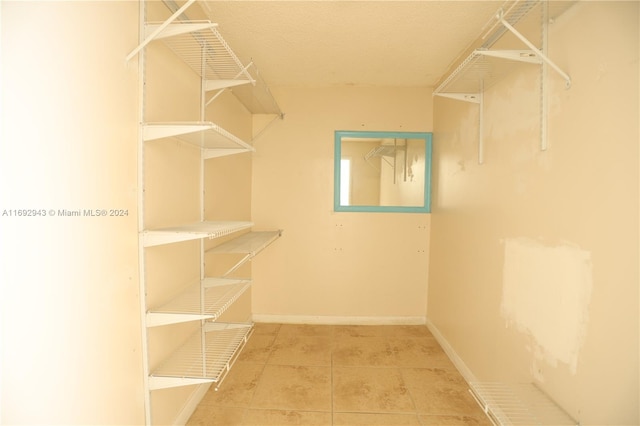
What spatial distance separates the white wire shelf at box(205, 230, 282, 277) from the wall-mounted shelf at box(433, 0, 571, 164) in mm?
1592

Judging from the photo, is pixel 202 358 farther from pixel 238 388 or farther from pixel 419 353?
pixel 419 353

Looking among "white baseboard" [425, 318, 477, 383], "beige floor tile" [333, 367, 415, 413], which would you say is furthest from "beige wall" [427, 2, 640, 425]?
"beige floor tile" [333, 367, 415, 413]

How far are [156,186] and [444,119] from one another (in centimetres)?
238

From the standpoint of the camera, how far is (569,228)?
1309 mm

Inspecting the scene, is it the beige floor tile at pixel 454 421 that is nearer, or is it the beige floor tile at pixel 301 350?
the beige floor tile at pixel 454 421

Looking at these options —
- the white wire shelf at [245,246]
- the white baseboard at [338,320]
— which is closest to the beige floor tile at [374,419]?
the white wire shelf at [245,246]

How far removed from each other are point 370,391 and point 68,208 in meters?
1.99

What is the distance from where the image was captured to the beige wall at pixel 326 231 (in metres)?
3.13

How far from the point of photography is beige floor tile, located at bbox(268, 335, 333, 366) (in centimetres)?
248

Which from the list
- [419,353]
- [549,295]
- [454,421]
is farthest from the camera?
[419,353]

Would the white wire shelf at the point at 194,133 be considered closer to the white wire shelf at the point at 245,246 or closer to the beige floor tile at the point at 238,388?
the white wire shelf at the point at 245,246

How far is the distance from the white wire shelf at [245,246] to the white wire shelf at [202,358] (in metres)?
0.38

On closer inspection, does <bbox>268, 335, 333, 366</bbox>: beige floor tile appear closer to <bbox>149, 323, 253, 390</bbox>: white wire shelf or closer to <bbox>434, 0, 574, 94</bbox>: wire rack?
<bbox>149, 323, 253, 390</bbox>: white wire shelf

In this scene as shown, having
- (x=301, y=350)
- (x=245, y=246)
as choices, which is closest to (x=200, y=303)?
(x=245, y=246)
